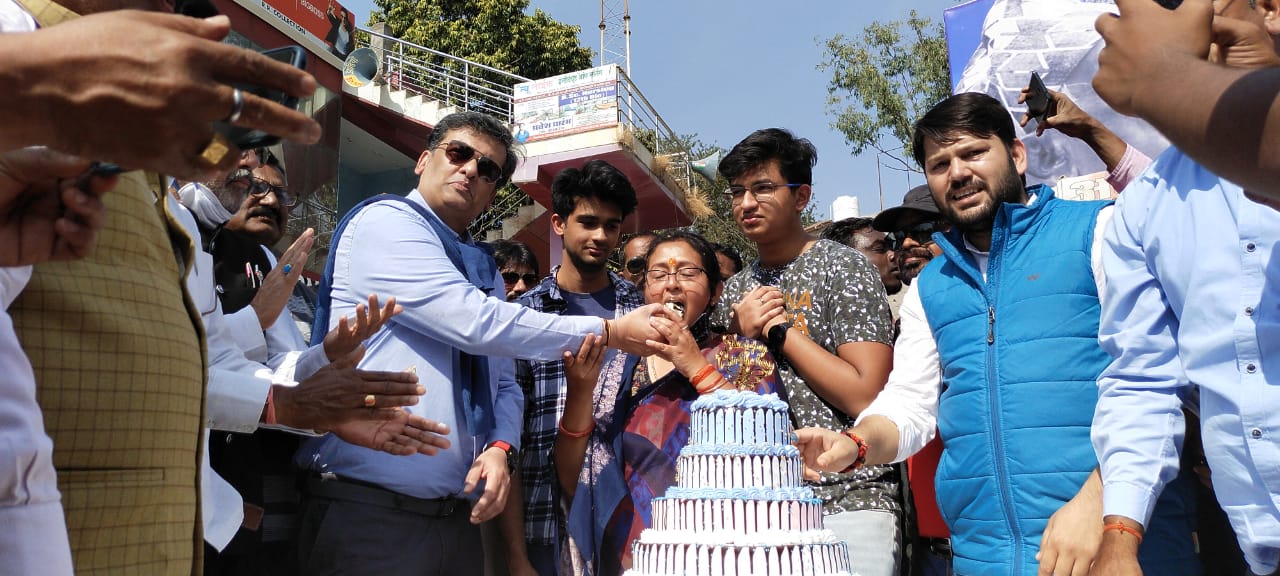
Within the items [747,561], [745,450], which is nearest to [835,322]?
[745,450]

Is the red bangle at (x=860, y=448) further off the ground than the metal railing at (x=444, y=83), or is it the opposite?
the metal railing at (x=444, y=83)

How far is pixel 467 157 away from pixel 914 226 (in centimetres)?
280

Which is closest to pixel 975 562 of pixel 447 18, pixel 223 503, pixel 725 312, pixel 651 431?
pixel 651 431

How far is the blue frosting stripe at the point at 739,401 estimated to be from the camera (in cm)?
304

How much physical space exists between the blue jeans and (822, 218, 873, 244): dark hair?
3260 mm

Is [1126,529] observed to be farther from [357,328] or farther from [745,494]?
[357,328]

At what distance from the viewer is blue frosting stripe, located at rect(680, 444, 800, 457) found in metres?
2.97

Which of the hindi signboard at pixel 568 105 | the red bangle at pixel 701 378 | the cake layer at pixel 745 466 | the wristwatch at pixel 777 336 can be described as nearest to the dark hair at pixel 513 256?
the wristwatch at pixel 777 336

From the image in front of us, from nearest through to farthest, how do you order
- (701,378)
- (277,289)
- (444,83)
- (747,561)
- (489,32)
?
1. (747,561)
2. (701,378)
3. (277,289)
4. (444,83)
5. (489,32)

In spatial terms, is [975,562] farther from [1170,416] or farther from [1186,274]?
[1186,274]

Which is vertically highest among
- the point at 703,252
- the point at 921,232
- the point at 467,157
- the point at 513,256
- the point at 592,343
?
the point at 467,157

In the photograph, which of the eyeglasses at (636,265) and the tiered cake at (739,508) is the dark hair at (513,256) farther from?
the tiered cake at (739,508)

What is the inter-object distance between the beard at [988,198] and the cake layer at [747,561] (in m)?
1.38

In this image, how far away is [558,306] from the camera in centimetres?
486
